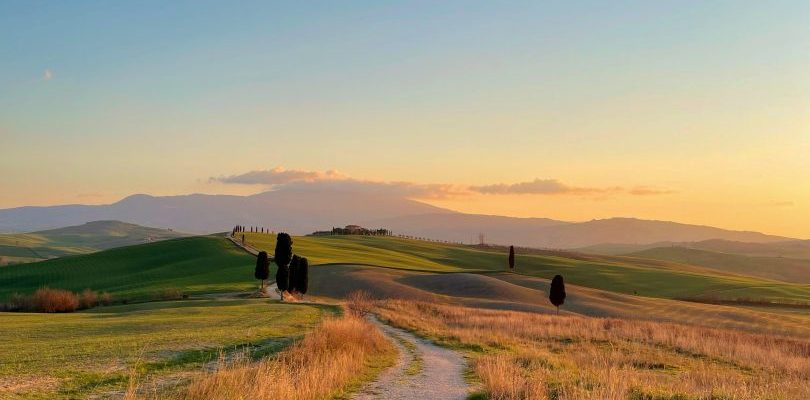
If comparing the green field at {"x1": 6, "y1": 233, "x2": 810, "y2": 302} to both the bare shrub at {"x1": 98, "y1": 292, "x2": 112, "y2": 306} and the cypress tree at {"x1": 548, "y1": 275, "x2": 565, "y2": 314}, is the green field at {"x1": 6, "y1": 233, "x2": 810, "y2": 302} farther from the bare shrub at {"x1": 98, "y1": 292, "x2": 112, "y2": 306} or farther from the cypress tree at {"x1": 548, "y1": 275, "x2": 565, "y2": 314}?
the cypress tree at {"x1": 548, "y1": 275, "x2": 565, "y2": 314}

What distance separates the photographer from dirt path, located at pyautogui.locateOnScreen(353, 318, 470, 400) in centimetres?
1833

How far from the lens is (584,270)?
123 m

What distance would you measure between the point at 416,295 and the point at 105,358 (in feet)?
173

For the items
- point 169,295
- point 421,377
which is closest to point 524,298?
point 169,295

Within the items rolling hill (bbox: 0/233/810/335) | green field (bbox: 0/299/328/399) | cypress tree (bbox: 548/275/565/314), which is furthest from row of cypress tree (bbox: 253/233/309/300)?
cypress tree (bbox: 548/275/565/314)

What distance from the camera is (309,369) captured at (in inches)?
724

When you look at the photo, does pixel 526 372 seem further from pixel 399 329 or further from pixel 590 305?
pixel 590 305

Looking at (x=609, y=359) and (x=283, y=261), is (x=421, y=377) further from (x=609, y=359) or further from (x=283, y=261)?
(x=283, y=261)

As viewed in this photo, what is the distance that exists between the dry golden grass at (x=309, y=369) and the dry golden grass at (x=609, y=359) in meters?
3.98

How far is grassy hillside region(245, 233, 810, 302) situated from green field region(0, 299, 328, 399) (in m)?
61.2

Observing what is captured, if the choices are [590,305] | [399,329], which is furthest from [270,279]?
[399,329]

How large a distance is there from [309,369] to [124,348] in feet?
27.9

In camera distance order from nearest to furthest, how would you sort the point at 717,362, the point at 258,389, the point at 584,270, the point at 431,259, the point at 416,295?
the point at 258,389
the point at 717,362
the point at 416,295
the point at 584,270
the point at 431,259

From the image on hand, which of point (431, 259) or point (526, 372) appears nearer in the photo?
point (526, 372)
